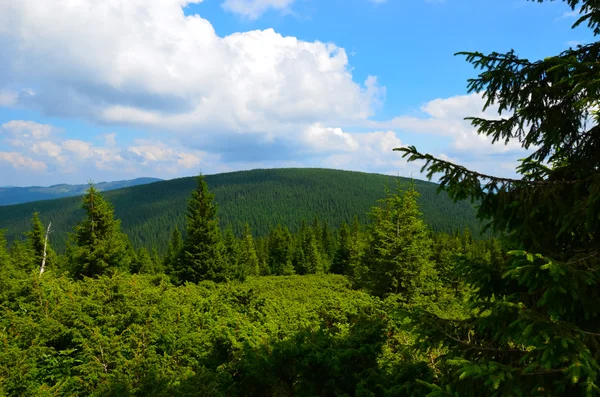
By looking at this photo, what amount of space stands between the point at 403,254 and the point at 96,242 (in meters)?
21.2

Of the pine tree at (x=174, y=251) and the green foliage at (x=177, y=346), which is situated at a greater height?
the green foliage at (x=177, y=346)

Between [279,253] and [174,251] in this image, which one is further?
[279,253]

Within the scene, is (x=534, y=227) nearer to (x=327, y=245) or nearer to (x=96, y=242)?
(x=96, y=242)

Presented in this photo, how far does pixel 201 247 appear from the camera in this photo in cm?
2705

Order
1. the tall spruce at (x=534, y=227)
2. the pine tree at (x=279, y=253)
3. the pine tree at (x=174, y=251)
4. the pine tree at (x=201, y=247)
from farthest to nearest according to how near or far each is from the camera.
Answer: the pine tree at (x=279, y=253) < the pine tree at (x=174, y=251) < the pine tree at (x=201, y=247) < the tall spruce at (x=534, y=227)

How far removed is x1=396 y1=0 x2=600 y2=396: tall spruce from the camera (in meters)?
3.44

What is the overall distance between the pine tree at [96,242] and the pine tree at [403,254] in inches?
732

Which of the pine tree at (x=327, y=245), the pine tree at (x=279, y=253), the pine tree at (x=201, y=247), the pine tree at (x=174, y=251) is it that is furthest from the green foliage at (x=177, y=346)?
the pine tree at (x=327, y=245)

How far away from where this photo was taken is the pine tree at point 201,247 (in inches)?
1057

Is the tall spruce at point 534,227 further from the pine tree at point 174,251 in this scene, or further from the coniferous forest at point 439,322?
the pine tree at point 174,251

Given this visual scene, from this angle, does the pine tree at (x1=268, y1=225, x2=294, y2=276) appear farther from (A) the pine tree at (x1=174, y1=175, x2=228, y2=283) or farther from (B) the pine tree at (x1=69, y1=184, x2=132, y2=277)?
(B) the pine tree at (x1=69, y1=184, x2=132, y2=277)

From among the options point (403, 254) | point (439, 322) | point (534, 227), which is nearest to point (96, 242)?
point (403, 254)

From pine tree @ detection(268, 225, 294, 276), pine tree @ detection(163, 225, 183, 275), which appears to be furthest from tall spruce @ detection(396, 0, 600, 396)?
pine tree @ detection(268, 225, 294, 276)

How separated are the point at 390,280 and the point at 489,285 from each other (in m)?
14.3
